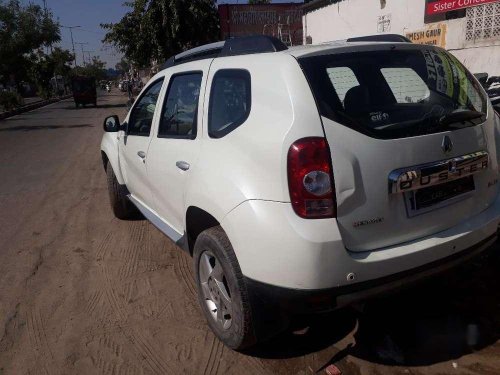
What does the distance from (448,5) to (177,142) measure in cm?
872

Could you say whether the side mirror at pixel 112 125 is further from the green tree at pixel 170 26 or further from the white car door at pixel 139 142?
the green tree at pixel 170 26

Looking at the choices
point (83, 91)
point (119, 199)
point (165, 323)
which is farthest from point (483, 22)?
point (83, 91)

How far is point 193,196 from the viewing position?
2.62m

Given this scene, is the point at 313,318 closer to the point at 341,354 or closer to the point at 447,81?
the point at 341,354

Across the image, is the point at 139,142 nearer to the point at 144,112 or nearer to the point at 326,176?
the point at 144,112

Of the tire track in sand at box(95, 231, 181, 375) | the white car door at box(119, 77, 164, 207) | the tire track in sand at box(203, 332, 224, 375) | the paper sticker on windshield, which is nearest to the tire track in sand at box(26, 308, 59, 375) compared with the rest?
the tire track in sand at box(95, 231, 181, 375)

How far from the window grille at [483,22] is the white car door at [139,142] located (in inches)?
304

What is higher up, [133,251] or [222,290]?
[222,290]

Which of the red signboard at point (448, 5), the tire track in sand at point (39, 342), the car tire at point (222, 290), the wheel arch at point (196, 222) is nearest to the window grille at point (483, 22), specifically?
the red signboard at point (448, 5)

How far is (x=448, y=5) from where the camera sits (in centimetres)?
921

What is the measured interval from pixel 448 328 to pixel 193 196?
6.07ft

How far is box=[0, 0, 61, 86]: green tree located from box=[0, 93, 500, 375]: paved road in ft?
83.1

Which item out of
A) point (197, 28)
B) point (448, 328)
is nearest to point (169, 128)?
point (448, 328)

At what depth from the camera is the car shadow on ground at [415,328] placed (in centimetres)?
252
